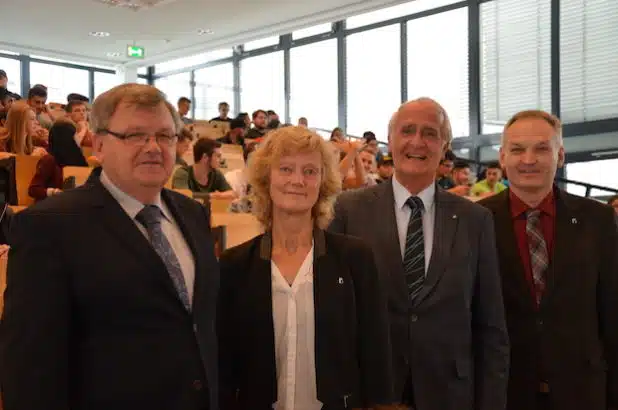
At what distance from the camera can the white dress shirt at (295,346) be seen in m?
1.73

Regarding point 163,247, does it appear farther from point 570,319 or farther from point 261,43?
point 261,43

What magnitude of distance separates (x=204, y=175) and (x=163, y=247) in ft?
13.5

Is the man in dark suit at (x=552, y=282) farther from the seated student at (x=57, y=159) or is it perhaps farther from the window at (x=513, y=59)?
the window at (x=513, y=59)

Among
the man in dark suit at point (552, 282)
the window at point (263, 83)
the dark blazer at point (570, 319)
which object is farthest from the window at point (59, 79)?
the dark blazer at point (570, 319)

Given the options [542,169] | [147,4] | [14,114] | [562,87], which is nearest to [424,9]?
[562,87]

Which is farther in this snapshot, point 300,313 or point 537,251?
point 537,251

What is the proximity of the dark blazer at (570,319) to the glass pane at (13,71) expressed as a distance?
17.2m

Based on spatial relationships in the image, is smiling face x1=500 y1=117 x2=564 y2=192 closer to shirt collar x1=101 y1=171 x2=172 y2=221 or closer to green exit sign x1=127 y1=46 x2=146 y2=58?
shirt collar x1=101 y1=171 x2=172 y2=221

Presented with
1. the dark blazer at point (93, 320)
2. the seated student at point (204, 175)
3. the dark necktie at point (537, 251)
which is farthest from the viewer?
the seated student at point (204, 175)

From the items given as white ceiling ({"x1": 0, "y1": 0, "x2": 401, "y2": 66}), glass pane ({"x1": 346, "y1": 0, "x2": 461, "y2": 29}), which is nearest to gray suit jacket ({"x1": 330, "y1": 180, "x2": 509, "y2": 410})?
white ceiling ({"x1": 0, "y1": 0, "x2": 401, "y2": 66})

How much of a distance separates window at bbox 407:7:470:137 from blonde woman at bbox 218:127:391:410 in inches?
436

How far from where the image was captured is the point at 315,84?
1560 centimetres

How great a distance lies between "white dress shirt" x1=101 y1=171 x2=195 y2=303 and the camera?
5.01 feet

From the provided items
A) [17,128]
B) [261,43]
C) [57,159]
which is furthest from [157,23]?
[57,159]
